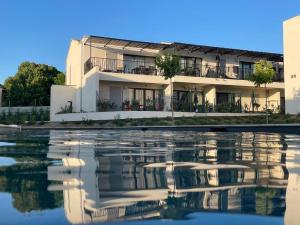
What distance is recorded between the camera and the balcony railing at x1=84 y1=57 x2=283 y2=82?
2456 centimetres

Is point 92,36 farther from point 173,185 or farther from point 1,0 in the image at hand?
point 173,185

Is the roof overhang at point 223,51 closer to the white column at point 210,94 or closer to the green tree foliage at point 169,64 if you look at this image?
the white column at point 210,94

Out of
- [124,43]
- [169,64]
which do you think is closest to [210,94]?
[169,64]

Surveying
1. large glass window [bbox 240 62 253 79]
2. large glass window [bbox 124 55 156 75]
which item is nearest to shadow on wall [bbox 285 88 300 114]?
large glass window [bbox 240 62 253 79]

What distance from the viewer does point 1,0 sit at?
23078 millimetres

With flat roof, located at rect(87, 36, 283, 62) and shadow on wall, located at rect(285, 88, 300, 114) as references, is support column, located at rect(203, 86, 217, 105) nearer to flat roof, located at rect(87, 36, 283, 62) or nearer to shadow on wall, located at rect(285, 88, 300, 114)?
flat roof, located at rect(87, 36, 283, 62)

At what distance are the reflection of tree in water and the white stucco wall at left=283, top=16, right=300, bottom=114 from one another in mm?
21498

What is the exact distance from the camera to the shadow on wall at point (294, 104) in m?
22.1

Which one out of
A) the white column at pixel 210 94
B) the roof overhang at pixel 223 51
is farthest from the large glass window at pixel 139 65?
the white column at pixel 210 94

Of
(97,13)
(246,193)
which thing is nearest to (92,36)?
(97,13)

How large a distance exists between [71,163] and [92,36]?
2020cm

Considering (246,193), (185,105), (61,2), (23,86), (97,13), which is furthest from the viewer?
(23,86)

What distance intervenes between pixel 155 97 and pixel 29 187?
23835 millimetres

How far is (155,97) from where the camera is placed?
26203 mm
